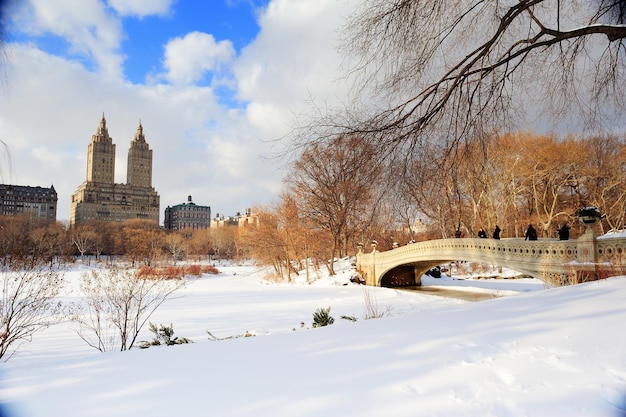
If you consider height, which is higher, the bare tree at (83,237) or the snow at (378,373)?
the bare tree at (83,237)

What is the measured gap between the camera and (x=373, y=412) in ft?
7.76

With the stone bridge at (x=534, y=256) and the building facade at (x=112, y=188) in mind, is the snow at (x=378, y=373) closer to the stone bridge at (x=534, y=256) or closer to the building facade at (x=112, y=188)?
the stone bridge at (x=534, y=256)

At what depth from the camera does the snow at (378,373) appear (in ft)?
8.02

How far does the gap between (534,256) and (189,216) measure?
416 feet

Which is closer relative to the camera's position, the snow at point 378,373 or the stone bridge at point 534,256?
the snow at point 378,373

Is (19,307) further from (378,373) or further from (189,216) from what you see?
(189,216)

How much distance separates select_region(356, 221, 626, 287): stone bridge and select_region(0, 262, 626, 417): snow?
7.23 m

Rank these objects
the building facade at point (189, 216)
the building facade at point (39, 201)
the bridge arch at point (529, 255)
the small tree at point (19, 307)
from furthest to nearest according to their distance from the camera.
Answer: the building facade at point (189, 216)
the building facade at point (39, 201)
the bridge arch at point (529, 255)
the small tree at point (19, 307)

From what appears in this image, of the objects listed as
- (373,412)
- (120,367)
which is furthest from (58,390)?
(373,412)

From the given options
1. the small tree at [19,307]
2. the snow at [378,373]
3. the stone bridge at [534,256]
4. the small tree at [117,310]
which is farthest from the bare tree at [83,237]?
the snow at [378,373]

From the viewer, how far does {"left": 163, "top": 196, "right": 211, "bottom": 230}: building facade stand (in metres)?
129

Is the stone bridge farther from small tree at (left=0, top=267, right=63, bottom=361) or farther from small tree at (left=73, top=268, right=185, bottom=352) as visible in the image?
small tree at (left=0, top=267, right=63, bottom=361)

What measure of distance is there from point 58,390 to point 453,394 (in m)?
2.91

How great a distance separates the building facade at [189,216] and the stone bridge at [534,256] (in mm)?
111381
